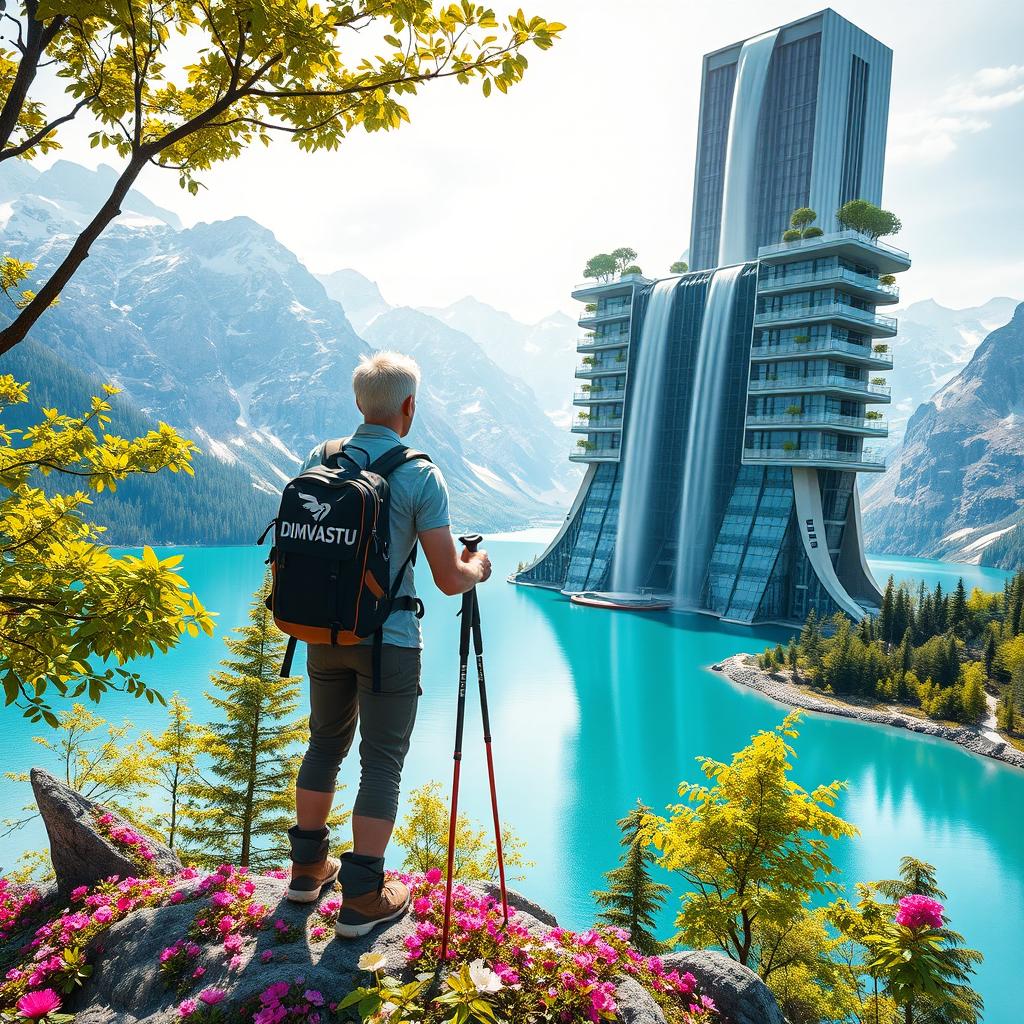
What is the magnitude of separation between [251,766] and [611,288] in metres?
45.0

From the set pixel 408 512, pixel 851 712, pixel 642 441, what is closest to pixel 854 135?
pixel 642 441

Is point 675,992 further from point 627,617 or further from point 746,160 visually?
point 746,160

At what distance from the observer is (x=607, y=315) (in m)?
53.1

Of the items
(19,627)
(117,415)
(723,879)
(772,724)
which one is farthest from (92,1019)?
(117,415)

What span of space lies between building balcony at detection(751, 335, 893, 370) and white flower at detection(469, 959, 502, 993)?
43.1m

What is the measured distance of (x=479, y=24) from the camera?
137 inches

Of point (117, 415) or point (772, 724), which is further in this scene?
point (117, 415)

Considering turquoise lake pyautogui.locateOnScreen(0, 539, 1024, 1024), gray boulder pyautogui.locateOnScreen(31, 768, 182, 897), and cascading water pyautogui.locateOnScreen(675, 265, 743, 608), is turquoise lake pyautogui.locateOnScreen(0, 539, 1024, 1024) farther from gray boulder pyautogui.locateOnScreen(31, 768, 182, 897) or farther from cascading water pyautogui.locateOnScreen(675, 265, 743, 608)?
cascading water pyautogui.locateOnScreen(675, 265, 743, 608)

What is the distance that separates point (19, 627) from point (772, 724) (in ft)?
74.4

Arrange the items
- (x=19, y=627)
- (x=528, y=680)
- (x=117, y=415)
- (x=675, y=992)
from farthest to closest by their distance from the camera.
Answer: (x=117, y=415) → (x=528, y=680) → (x=675, y=992) → (x=19, y=627)

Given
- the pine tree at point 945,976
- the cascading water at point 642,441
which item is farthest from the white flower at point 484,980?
the cascading water at point 642,441

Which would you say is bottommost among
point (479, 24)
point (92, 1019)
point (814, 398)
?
point (92, 1019)

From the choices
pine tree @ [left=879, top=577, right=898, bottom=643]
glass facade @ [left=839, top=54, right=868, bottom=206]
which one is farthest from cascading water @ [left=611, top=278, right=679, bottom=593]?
glass facade @ [left=839, top=54, right=868, bottom=206]

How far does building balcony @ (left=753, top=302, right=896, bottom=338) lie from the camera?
41.6 meters
